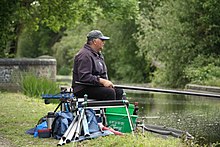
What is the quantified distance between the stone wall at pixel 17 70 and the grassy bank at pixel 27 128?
3.27 meters

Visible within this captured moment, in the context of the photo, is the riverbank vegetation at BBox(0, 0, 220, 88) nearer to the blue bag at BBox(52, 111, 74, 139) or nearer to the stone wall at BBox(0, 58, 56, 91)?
the stone wall at BBox(0, 58, 56, 91)

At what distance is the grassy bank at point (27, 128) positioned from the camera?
25.7 ft

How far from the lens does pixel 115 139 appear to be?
26.3 feet

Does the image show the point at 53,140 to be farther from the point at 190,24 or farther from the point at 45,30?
the point at 45,30

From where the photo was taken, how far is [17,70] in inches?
782

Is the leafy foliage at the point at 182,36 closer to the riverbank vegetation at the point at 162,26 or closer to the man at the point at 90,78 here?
the riverbank vegetation at the point at 162,26

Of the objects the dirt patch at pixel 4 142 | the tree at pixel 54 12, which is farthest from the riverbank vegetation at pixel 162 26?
the dirt patch at pixel 4 142

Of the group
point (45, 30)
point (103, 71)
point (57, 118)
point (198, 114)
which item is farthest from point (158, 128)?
point (45, 30)

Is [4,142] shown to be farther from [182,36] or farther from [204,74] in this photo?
[182,36]

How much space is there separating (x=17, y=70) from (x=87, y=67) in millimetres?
10878

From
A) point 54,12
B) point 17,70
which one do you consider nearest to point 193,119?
point 17,70

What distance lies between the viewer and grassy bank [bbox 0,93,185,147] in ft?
25.7

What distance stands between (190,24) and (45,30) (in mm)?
47146

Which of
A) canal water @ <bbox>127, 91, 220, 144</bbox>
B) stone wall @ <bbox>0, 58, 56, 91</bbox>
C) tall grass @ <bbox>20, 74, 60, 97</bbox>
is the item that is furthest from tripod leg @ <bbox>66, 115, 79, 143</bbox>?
stone wall @ <bbox>0, 58, 56, 91</bbox>
